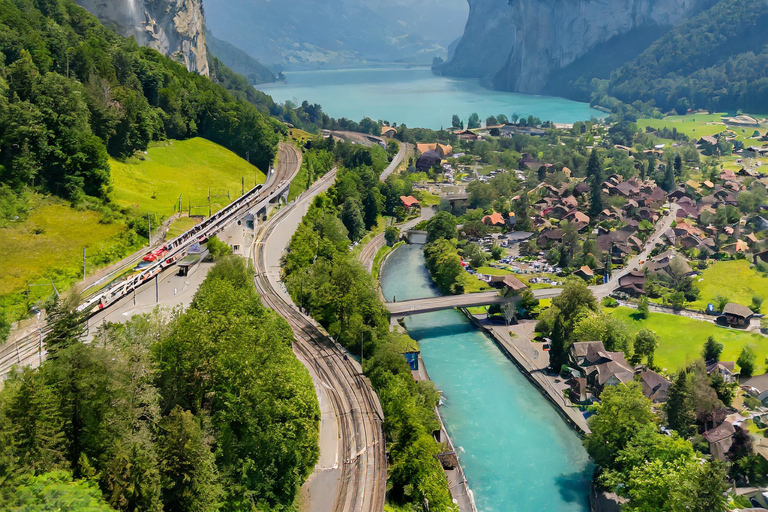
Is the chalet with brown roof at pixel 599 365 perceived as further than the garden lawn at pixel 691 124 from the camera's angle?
No

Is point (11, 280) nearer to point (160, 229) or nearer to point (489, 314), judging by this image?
point (160, 229)

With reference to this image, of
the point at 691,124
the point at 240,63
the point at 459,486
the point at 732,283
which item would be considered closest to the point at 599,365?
the point at 459,486

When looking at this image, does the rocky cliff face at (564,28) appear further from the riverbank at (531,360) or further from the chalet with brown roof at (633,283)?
the riverbank at (531,360)

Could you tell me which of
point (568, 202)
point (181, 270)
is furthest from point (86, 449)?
point (568, 202)

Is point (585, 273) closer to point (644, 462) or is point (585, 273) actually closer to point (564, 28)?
point (644, 462)

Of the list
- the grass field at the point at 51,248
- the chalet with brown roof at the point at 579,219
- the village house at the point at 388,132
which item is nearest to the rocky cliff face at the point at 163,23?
the village house at the point at 388,132

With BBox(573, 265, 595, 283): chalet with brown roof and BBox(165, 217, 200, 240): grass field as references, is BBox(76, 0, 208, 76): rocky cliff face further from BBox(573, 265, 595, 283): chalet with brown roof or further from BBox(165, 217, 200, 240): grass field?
BBox(573, 265, 595, 283): chalet with brown roof
